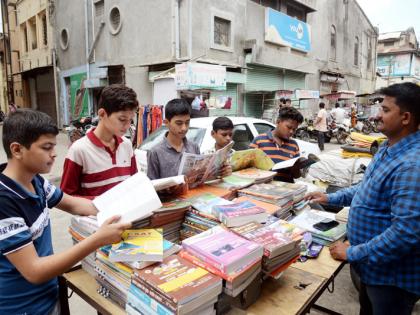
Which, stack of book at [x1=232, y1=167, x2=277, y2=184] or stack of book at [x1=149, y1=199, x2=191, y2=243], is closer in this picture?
stack of book at [x1=149, y1=199, x2=191, y2=243]

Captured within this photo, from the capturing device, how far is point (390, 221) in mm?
1495

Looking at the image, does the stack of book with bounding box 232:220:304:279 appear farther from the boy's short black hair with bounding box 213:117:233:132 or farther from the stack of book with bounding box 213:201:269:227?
the boy's short black hair with bounding box 213:117:233:132

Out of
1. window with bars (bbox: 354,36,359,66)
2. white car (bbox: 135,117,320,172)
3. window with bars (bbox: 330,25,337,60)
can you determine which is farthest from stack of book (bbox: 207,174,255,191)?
window with bars (bbox: 354,36,359,66)

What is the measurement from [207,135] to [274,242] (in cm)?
319

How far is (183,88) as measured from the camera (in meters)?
8.59

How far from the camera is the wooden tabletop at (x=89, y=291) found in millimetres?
1211

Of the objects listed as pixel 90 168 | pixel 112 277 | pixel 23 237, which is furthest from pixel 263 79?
pixel 23 237

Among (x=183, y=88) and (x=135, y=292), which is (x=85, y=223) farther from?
(x=183, y=88)

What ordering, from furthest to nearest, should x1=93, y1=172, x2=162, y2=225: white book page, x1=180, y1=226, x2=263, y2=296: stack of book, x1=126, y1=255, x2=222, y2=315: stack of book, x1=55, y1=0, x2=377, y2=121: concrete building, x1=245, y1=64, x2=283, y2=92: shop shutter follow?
x1=245, y1=64, x2=283, y2=92: shop shutter < x1=55, y1=0, x2=377, y2=121: concrete building < x1=93, y1=172, x2=162, y2=225: white book page < x1=180, y1=226, x2=263, y2=296: stack of book < x1=126, y1=255, x2=222, y2=315: stack of book

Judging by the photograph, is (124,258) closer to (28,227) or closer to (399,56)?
(28,227)

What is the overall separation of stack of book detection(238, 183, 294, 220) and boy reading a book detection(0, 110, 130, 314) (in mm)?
911

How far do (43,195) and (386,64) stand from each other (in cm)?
4275

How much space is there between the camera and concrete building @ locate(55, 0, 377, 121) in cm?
973

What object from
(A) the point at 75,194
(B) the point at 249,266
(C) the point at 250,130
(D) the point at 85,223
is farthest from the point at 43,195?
(C) the point at 250,130
